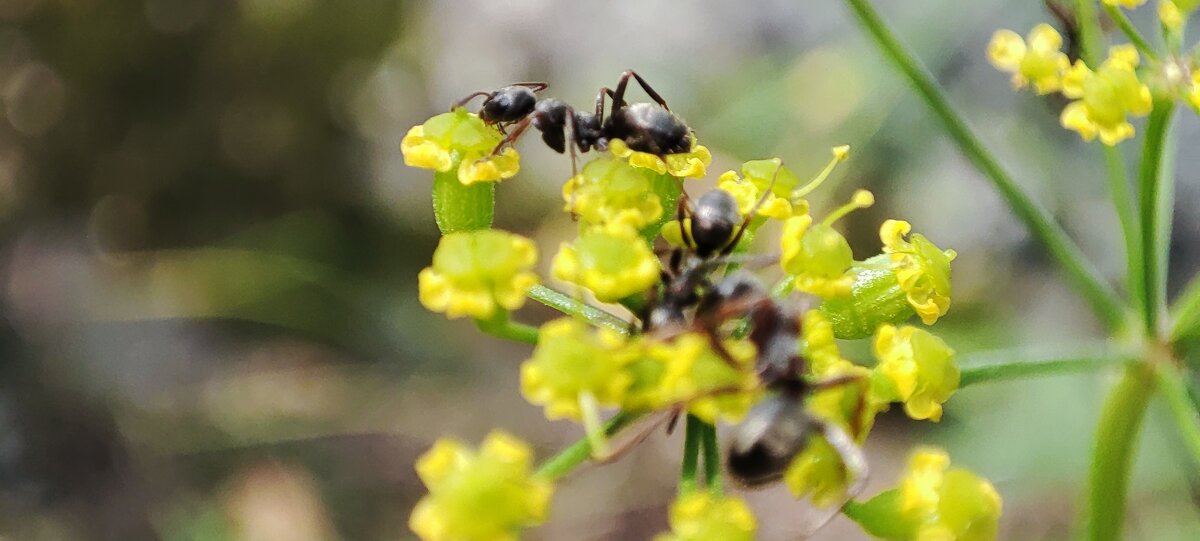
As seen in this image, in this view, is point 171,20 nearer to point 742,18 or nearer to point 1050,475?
point 742,18

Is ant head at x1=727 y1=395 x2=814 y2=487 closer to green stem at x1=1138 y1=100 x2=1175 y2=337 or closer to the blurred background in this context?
green stem at x1=1138 y1=100 x2=1175 y2=337

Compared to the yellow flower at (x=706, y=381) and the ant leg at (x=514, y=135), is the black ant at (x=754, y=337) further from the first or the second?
the ant leg at (x=514, y=135)

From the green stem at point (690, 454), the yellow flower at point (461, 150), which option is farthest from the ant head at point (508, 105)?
the green stem at point (690, 454)

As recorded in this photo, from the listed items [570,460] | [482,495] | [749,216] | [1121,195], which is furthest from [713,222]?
[1121,195]

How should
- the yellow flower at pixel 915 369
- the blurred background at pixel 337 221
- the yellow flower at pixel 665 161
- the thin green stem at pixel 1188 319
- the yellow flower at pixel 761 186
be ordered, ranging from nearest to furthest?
the yellow flower at pixel 915 369 → the yellow flower at pixel 761 186 → the yellow flower at pixel 665 161 → the thin green stem at pixel 1188 319 → the blurred background at pixel 337 221

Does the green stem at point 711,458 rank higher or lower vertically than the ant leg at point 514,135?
lower

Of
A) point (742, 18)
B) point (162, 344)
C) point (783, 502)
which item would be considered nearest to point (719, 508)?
point (783, 502)

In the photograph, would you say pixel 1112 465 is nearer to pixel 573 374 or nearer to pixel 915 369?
pixel 915 369
